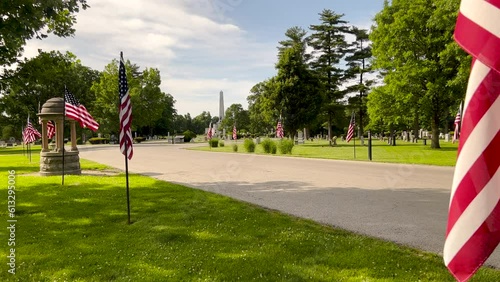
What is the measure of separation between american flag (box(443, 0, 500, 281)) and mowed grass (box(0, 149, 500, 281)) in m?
2.77

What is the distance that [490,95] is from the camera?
1.79 m

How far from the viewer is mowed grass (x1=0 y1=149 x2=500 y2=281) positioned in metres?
4.69

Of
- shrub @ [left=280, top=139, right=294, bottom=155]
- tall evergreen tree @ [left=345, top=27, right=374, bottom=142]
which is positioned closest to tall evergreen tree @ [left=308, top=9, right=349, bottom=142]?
tall evergreen tree @ [left=345, top=27, right=374, bottom=142]

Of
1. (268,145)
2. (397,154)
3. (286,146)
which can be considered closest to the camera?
(397,154)

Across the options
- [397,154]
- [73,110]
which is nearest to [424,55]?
[397,154]

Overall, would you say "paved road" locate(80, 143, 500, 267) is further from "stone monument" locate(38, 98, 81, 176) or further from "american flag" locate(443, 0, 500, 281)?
"stone monument" locate(38, 98, 81, 176)

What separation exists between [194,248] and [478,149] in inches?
187

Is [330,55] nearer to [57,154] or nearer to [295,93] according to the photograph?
[295,93]

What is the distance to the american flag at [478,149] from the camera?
5.74 feet

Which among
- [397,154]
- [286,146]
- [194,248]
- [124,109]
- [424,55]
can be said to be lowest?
[194,248]

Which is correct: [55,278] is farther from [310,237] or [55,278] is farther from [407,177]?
[407,177]

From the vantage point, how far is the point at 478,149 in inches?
72.1

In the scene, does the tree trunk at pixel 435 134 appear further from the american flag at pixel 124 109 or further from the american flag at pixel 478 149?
the american flag at pixel 478 149

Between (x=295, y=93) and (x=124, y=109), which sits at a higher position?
(x=295, y=93)
